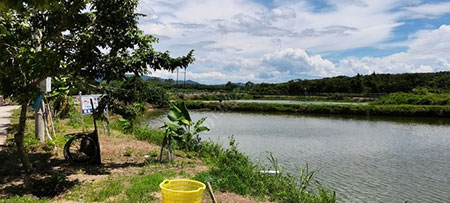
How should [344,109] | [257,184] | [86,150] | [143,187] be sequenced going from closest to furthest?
[143,187], [257,184], [86,150], [344,109]

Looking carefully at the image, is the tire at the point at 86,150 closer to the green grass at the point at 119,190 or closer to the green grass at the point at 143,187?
the green grass at the point at 119,190

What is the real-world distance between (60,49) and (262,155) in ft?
24.0

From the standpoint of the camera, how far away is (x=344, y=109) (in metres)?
33.9

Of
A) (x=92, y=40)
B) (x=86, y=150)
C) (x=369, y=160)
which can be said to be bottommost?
(x=369, y=160)

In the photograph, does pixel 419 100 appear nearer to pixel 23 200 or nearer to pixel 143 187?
pixel 143 187

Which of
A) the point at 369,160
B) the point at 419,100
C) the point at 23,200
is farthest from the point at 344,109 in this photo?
the point at 23,200

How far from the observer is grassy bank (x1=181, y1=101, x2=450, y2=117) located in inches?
1251

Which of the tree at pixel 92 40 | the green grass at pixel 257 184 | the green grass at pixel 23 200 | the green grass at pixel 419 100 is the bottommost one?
the green grass at pixel 257 184

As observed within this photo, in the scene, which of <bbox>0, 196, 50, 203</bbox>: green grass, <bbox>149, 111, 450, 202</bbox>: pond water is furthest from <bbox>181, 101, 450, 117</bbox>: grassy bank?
<bbox>0, 196, 50, 203</bbox>: green grass

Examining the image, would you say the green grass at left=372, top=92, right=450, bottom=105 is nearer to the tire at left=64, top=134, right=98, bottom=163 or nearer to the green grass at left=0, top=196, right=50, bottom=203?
the tire at left=64, top=134, right=98, bottom=163

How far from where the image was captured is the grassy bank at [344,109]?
3178 cm

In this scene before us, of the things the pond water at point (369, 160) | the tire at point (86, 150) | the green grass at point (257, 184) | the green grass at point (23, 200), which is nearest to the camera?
the green grass at point (23, 200)

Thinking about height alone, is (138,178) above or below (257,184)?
above

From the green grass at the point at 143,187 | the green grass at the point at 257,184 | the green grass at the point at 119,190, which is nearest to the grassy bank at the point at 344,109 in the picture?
the green grass at the point at 257,184
